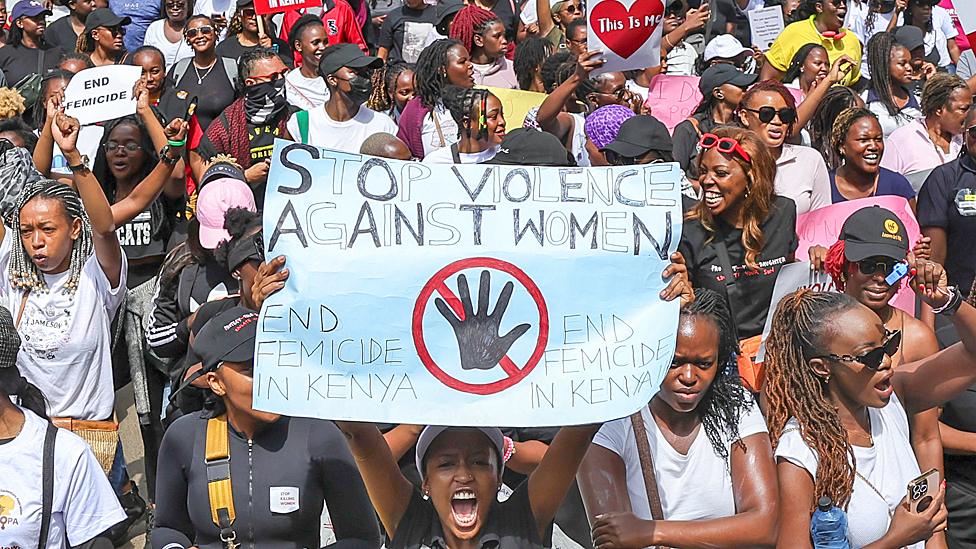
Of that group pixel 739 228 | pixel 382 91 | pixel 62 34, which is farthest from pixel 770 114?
pixel 62 34

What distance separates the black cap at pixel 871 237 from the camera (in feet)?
15.5

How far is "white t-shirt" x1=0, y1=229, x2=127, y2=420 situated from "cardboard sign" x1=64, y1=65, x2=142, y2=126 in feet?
5.34

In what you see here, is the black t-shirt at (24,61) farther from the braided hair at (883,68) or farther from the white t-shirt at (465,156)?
the braided hair at (883,68)

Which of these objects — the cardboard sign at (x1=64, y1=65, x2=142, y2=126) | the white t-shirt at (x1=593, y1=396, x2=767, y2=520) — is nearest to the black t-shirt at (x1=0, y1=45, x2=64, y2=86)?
Result: the cardboard sign at (x1=64, y1=65, x2=142, y2=126)

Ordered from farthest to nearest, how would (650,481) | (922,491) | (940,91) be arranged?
(940,91), (650,481), (922,491)

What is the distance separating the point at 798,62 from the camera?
28.3ft

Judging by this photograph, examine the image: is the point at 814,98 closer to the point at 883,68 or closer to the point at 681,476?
the point at 883,68

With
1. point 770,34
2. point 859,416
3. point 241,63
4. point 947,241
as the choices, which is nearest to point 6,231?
point 241,63

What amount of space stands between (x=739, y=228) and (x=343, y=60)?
2947mm

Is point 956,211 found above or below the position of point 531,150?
below

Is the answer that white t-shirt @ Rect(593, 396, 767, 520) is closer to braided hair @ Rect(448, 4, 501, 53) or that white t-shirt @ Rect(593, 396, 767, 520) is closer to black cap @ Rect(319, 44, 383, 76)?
black cap @ Rect(319, 44, 383, 76)

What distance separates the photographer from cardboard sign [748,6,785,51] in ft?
32.3

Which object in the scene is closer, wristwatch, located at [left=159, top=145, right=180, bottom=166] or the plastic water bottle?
the plastic water bottle

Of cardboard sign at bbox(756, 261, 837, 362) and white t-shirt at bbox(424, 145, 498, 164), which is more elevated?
white t-shirt at bbox(424, 145, 498, 164)
